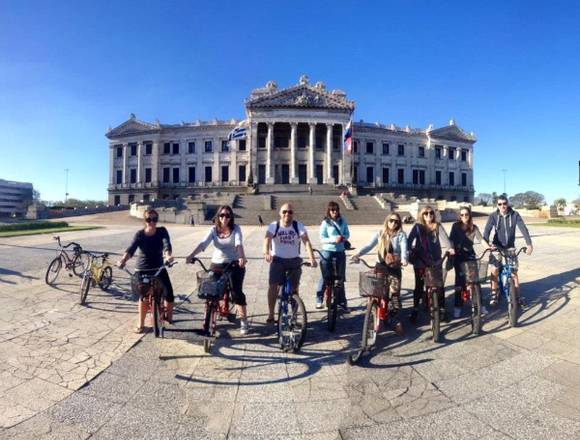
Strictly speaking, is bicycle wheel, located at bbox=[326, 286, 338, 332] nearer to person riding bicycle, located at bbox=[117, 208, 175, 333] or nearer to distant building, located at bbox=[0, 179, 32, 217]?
person riding bicycle, located at bbox=[117, 208, 175, 333]

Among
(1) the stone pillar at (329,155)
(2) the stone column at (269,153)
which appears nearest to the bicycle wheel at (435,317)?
(2) the stone column at (269,153)

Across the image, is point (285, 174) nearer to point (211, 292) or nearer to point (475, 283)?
point (475, 283)

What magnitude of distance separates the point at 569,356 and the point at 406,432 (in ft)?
9.39

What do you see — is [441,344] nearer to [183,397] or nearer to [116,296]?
[183,397]

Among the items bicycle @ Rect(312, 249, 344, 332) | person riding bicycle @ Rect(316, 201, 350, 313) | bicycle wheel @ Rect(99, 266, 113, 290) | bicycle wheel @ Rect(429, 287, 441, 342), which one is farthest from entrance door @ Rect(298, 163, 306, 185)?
bicycle wheel @ Rect(429, 287, 441, 342)

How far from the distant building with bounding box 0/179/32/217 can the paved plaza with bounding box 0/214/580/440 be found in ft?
193

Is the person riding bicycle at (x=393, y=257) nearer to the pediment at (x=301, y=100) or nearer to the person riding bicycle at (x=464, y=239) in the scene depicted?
the person riding bicycle at (x=464, y=239)

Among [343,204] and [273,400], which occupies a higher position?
[343,204]

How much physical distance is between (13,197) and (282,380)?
7042 cm

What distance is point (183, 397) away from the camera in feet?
10.5

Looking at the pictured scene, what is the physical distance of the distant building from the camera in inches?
2016

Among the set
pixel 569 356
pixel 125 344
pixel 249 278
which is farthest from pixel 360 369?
pixel 249 278

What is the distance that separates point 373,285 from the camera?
171 inches

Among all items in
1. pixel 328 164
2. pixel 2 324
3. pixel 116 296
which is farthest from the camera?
pixel 328 164
